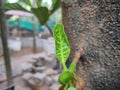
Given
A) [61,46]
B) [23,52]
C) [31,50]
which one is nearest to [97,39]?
[61,46]

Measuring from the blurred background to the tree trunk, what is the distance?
0.62ft

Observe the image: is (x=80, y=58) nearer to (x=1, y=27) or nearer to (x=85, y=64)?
(x=85, y=64)

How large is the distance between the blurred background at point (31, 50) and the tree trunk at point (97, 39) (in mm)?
189

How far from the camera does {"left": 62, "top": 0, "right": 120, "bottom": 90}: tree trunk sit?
1.01ft

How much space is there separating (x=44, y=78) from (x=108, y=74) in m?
2.63

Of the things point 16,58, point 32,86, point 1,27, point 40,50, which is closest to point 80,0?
point 1,27

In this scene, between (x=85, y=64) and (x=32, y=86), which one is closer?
(x=85, y=64)

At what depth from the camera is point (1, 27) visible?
533mm

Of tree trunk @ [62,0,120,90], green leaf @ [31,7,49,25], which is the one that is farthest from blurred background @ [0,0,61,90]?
tree trunk @ [62,0,120,90]

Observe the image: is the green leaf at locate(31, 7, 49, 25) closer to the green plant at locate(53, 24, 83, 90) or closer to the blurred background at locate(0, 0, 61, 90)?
the blurred background at locate(0, 0, 61, 90)

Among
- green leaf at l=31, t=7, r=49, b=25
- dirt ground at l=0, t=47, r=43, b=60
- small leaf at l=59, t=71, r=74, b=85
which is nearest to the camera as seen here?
small leaf at l=59, t=71, r=74, b=85

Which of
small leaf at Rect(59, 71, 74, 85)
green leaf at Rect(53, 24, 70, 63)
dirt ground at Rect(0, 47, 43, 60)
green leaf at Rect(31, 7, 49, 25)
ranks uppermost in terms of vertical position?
green leaf at Rect(31, 7, 49, 25)

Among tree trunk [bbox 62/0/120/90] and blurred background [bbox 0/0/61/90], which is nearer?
tree trunk [bbox 62/0/120/90]

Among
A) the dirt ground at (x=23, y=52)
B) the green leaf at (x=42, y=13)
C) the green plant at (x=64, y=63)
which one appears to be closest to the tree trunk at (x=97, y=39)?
the green plant at (x=64, y=63)
